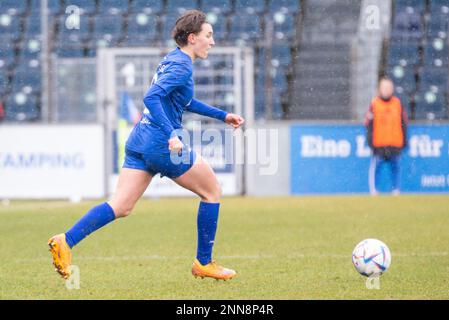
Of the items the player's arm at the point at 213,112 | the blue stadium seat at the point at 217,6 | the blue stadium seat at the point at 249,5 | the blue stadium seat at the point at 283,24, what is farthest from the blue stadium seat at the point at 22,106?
the player's arm at the point at 213,112

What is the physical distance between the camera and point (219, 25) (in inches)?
768

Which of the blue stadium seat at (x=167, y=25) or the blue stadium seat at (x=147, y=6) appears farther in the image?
the blue stadium seat at (x=147, y=6)

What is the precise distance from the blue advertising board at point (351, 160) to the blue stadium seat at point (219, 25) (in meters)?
3.33

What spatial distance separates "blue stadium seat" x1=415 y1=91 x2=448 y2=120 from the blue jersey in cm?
1249

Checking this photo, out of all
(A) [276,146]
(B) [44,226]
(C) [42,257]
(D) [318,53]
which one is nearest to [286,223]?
(B) [44,226]

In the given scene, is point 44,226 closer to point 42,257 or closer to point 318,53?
point 42,257

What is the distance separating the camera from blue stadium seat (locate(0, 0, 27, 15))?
1994 cm

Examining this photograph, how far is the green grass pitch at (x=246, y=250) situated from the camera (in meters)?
6.66

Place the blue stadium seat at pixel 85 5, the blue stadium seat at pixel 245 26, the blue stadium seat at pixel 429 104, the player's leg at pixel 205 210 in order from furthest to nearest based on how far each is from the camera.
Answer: the blue stadium seat at pixel 85 5 → the blue stadium seat at pixel 245 26 → the blue stadium seat at pixel 429 104 → the player's leg at pixel 205 210

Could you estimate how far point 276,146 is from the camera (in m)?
16.6

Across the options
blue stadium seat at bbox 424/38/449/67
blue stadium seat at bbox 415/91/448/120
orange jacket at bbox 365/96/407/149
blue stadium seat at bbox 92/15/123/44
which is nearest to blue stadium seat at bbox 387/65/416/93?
blue stadium seat at bbox 415/91/448/120

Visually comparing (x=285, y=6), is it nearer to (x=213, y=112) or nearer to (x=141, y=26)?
(x=141, y=26)

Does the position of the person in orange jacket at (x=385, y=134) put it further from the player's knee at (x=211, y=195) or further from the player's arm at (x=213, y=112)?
the player's knee at (x=211, y=195)

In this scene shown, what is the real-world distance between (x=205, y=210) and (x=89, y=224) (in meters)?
0.87
